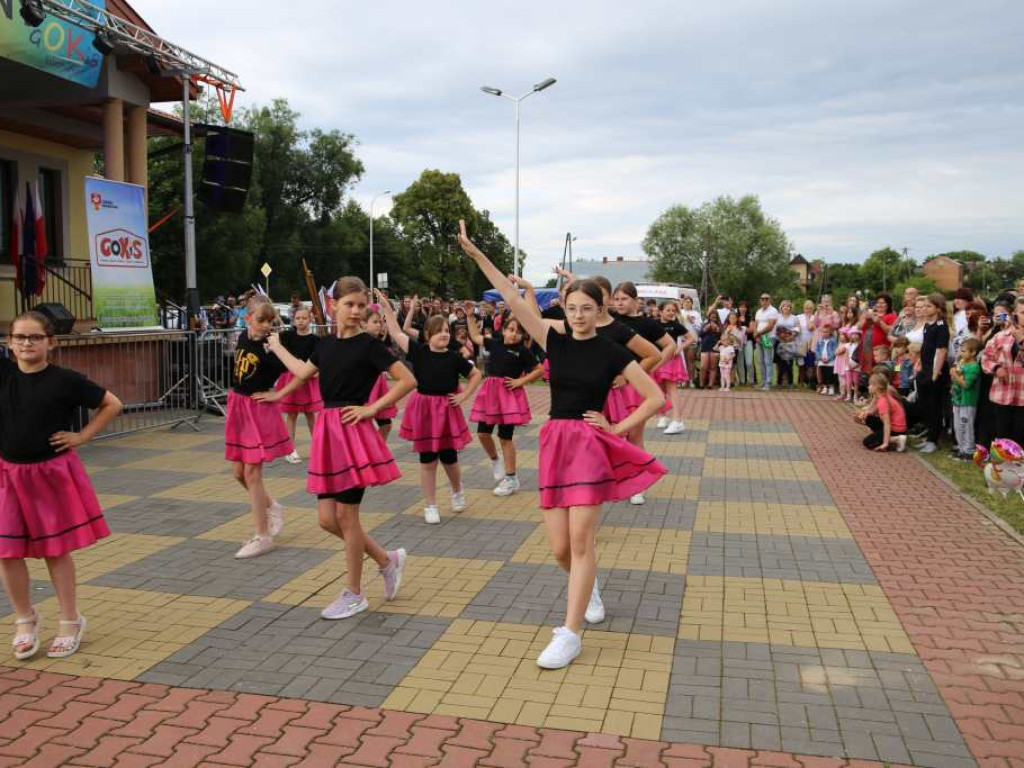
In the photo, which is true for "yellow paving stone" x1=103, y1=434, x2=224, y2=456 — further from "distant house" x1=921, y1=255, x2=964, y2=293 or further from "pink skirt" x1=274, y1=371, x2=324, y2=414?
"distant house" x1=921, y1=255, x2=964, y2=293

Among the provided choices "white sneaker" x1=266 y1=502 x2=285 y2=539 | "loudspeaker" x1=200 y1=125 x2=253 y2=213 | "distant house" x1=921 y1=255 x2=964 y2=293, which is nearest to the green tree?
"distant house" x1=921 y1=255 x2=964 y2=293

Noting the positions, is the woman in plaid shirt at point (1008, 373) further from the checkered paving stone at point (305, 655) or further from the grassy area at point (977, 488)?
the checkered paving stone at point (305, 655)

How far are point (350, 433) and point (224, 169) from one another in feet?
44.3

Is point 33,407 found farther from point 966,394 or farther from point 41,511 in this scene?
point 966,394

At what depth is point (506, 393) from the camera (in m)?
8.89

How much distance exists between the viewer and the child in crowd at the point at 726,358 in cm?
2016

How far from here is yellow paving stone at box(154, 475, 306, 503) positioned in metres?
8.86

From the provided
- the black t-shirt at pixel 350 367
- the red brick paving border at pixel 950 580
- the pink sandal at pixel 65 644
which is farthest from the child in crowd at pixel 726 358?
the pink sandal at pixel 65 644

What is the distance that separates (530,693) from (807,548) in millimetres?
3501

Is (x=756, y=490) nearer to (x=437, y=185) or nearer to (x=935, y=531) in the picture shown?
(x=935, y=531)

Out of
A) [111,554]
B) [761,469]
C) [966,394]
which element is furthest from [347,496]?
[966,394]

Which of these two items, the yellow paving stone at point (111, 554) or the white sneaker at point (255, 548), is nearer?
the yellow paving stone at point (111, 554)

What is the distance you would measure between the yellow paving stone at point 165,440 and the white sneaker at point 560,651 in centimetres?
848

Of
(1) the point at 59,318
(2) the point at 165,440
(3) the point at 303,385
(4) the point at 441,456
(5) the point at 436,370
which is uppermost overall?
(1) the point at 59,318
